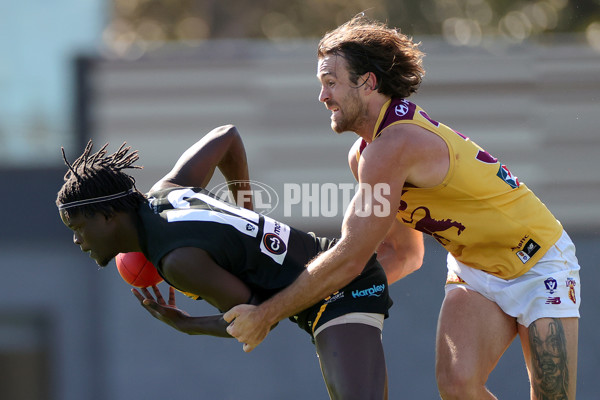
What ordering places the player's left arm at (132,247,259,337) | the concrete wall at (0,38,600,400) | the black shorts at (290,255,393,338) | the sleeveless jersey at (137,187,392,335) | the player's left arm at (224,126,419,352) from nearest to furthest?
the player's left arm at (132,247,259,337), the sleeveless jersey at (137,187,392,335), the player's left arm at (224,126,419,352), the black shorts at (290,255,393,338), the concrete wall at (0,38,600,400)

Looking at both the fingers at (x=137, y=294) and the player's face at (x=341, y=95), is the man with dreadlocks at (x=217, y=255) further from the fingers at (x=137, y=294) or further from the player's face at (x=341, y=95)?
the player's face at (x=341, y=95)

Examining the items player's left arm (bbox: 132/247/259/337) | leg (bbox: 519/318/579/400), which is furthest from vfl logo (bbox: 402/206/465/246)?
player's left arm (bbox: 132/247/259/337)

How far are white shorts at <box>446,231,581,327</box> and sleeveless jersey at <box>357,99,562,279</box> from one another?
5cm

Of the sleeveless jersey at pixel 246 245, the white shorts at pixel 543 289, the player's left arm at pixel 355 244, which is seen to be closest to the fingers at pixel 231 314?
the player's left arm at pixel 355 244

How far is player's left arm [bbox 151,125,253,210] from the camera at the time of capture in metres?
4.15

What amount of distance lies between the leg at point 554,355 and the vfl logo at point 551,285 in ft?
0.48

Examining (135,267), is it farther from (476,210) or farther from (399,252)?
(476,210)

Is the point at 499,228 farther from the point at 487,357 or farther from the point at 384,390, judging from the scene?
the point at 384,390

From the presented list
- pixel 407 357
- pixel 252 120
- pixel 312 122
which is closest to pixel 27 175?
pixel 252 120

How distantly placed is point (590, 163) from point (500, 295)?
3.60m

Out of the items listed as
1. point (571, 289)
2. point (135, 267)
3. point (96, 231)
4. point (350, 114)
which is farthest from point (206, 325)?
point (571, 289)

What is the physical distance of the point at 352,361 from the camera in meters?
3.66

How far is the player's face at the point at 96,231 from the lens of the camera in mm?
3678

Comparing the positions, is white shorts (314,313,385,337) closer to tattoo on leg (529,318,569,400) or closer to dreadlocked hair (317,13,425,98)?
tattoo on leg (529,318,569,400)
